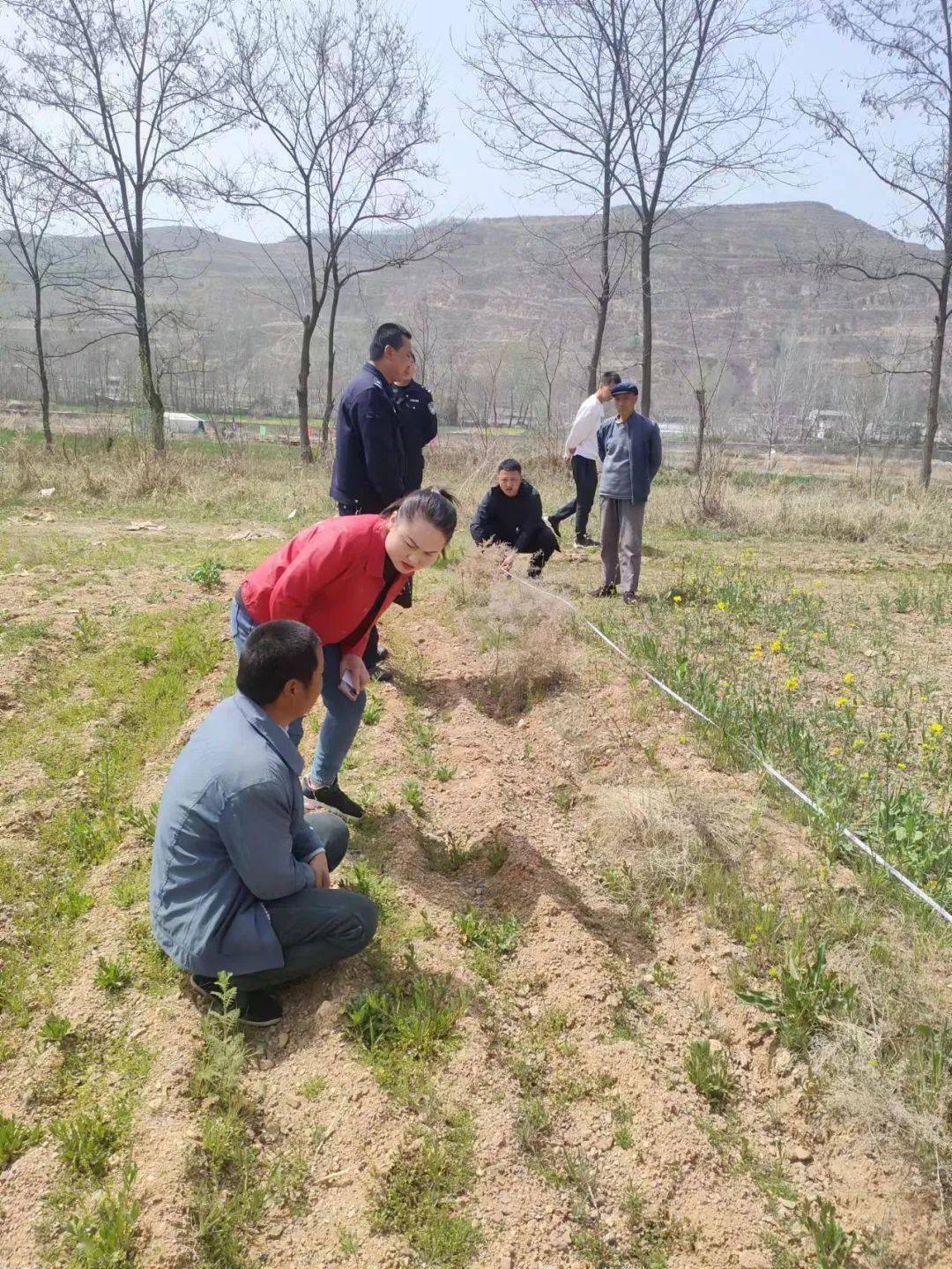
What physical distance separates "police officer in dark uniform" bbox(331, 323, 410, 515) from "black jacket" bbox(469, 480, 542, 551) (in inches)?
97.7

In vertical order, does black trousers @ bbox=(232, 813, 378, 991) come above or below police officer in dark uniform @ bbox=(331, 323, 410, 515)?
below

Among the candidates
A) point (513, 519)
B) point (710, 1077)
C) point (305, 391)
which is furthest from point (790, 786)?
point (305, 391)

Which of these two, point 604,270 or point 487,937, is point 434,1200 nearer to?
point 487,937

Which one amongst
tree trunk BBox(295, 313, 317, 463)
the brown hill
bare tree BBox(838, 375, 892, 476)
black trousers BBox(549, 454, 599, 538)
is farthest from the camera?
the brown hill

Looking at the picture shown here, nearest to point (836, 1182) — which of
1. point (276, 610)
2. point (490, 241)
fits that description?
point (276, 610)

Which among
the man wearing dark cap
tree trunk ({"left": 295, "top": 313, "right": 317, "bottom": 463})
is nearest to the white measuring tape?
the man wearing dark cap

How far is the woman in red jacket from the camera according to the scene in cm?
294

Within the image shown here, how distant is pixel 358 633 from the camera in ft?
10.9

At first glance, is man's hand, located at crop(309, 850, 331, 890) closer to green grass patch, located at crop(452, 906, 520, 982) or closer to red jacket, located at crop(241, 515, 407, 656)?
green grass patch, located at crop(452, 906, 520, 982)

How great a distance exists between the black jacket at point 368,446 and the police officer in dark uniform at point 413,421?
0.31ft

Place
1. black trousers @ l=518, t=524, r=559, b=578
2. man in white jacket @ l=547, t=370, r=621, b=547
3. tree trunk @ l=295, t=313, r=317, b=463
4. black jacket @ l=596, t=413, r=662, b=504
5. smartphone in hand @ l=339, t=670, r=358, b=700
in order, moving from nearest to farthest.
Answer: smartphone in hand @ l=339, t=670, r=358, b=700 → black jacket @ l=596, t=413, r=662, b=504 → black trousers @ l=518, t=524, r=559, b=578 → man in white jacket @ l=547, t=370, r=621, b=547 → tree trunk @ l=295, t=313, r=317, b=463

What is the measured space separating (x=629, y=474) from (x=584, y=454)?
7.64ft

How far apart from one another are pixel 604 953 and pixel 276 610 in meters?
1.73

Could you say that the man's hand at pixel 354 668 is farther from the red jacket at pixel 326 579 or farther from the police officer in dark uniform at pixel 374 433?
the police officer in dark uniform at pixel 374 433
